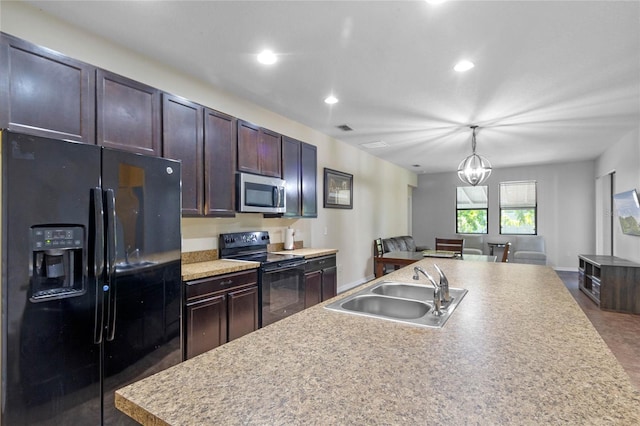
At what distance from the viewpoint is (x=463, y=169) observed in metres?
4.50

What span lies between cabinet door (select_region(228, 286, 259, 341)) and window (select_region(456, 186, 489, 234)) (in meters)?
7.19

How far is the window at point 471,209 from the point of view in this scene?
8273 mm

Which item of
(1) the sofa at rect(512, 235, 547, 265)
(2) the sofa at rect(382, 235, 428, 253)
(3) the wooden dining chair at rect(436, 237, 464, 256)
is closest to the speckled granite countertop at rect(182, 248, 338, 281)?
(3) the wooden dining chair at rect(436, 237, 464, 256)

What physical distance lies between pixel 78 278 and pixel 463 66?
3125mm

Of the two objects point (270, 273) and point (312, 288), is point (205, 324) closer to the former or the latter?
point (270, 273)

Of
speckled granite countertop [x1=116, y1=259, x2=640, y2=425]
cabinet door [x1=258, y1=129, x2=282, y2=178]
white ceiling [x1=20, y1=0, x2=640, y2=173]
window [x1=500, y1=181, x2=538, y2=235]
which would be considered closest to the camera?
speckled granite countertop [x1=116, y1=259, x2=640, y2=425]

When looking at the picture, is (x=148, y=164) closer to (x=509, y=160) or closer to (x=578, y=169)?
(x=509, y=160)

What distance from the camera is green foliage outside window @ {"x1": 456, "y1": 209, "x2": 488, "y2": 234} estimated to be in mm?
8258

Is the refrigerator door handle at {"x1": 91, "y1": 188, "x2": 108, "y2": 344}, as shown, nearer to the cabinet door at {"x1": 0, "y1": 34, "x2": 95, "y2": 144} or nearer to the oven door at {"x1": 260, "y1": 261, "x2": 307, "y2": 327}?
the cabinet door at {"x1": 0, "y1": 34, "x2": 95, "y2": 144}

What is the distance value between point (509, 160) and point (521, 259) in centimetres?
231

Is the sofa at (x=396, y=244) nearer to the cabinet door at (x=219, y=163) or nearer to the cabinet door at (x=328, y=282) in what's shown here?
the cabinet door at (x=328, y=282)

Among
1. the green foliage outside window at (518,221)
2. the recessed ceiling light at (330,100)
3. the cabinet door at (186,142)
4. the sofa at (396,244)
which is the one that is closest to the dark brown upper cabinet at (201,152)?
the cabinet door at (186,142)

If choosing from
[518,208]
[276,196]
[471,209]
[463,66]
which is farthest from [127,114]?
[518,208]

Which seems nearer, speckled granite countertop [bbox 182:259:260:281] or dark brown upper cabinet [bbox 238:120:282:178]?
speckled granite countertop [bbox 182:259:260:281]
